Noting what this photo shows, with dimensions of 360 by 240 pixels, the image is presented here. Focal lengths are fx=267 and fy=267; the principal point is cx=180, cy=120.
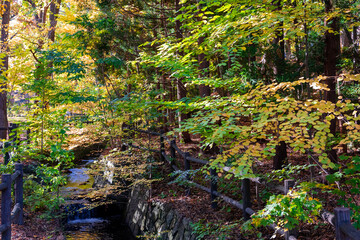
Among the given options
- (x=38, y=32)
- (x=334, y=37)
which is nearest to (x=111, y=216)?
(x=38, y=32)

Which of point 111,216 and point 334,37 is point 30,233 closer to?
point 111,216

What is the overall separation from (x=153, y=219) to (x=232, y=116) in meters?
4.30

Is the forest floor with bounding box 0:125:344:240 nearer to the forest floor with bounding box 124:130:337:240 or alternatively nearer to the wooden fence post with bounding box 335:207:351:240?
the forest floor with bounding box 124:130:337:240

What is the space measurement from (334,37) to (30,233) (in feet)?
28.4

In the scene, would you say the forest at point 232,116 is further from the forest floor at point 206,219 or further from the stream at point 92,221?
the stream at point 92,221

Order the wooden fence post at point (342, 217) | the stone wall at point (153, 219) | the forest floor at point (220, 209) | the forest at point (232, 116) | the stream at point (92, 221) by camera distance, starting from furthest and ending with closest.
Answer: the stream at point (92, 221) < the stone wall at point (153, 219) < the forest floor at point (220, 209) < the forest at point (232, 116) < the wooden fence post at point (342, 217)

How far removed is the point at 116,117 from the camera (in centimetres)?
827

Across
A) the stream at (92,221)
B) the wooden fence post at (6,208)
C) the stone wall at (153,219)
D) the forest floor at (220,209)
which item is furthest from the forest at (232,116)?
the wooden fence post at (6,208)

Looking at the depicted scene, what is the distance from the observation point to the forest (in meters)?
3.07

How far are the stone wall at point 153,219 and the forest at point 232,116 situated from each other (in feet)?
1.27

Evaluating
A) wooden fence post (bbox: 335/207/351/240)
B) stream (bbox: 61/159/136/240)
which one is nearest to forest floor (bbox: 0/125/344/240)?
stream (bbox: 61/159/136/240)

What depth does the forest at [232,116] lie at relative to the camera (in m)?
3.07

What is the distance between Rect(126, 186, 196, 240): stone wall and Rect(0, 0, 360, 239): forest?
386 millimetres

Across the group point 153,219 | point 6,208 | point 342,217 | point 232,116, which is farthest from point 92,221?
point 342,217
